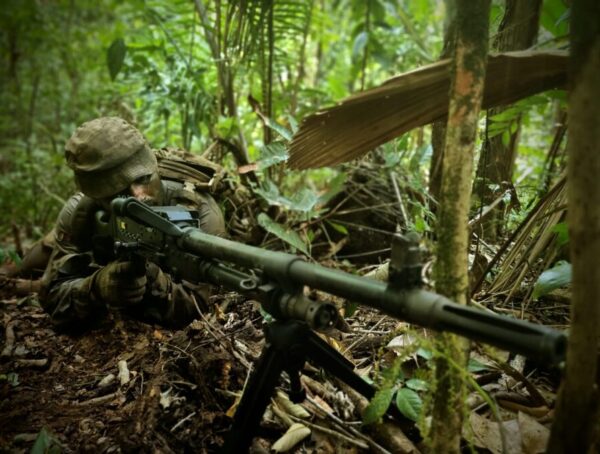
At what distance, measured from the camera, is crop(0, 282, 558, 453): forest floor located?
6.00 feet

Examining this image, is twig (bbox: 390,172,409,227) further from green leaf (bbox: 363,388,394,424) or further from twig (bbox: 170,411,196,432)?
twig (bbox: 170,411,196,432)

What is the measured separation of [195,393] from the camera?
2182 millimetres

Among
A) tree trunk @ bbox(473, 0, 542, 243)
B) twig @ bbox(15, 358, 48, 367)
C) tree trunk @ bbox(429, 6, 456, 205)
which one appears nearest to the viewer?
tree trunk @ bbox(473, 0, 542, 243)

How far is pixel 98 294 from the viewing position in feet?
8.68

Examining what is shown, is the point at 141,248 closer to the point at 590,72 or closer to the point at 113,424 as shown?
the point at 113,424

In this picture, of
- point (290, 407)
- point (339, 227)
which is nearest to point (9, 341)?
point (290, 407)

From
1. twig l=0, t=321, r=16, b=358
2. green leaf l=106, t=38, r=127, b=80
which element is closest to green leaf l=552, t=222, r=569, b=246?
twig l=0, t=321, r=16, b=358

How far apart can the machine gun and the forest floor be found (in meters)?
0.31

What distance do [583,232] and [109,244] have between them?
2.51 metres

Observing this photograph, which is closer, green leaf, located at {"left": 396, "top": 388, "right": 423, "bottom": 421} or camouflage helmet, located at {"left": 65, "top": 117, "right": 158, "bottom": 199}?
green leaf, located at {"left": 396, "top": 388, "right": 423, "bottom": 421}

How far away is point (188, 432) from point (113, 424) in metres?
0.41

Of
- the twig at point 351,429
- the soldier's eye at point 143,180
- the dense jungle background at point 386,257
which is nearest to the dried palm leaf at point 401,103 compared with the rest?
the dense jungle background at point 386,257

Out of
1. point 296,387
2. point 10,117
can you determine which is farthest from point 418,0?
point 10,117

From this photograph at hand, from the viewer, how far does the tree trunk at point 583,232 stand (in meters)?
1.13
